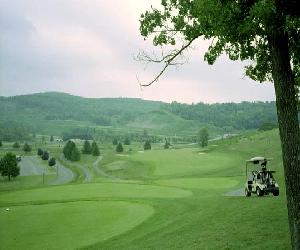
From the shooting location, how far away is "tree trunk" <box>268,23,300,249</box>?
10547 millimetres

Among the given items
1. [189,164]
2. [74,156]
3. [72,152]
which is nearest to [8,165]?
[189,164]

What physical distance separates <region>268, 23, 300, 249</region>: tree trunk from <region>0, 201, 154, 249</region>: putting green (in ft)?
29.5

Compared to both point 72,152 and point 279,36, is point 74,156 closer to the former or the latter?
point 72,152

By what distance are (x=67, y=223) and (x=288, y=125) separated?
563 inches

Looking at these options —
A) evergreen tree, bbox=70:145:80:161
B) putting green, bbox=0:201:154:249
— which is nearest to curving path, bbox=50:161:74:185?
evergreen tree, bbox=70:145:80:161

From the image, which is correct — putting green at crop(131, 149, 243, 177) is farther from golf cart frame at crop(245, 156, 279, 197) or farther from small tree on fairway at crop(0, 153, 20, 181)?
golf cart frame at crop(245, 156, 279, 197)

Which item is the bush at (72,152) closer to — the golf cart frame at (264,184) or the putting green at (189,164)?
the putting green at (189,164)

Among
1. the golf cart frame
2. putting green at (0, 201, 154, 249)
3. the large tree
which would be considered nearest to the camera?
the large tree

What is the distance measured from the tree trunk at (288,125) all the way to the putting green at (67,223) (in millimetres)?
9004

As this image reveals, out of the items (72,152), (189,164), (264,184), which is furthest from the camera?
(72,152)

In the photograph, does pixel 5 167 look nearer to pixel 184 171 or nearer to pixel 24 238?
pixel 184 171

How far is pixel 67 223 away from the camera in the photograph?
21.6m

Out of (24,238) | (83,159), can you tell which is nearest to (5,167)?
(83,159)

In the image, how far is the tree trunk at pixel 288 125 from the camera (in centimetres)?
1055
